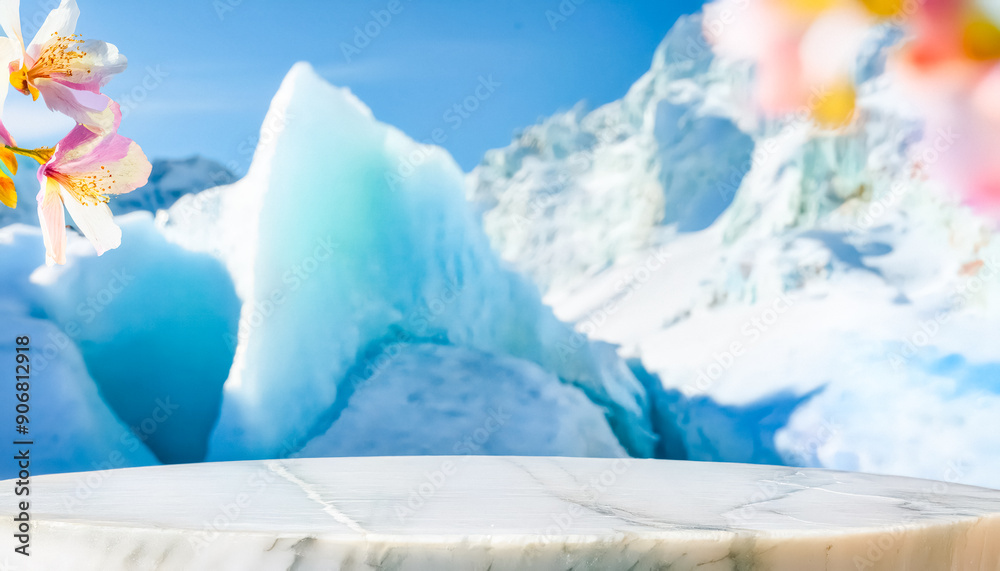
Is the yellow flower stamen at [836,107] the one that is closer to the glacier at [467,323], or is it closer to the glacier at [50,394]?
the glacier at [467,323]

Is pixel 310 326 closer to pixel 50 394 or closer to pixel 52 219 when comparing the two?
pixel 50 394

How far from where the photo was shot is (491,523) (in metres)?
0.53

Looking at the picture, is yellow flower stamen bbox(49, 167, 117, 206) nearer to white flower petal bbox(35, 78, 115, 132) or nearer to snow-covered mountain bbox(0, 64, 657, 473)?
white flower petal bbox(35, 78, 115, 132)

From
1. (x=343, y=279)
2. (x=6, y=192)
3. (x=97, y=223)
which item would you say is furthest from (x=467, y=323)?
(x=6, y=192)

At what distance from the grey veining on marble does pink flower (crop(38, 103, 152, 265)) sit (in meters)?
0.20

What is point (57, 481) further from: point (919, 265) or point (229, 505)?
point (919, 265)

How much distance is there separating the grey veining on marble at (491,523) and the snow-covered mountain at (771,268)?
131cm

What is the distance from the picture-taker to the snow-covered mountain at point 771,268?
6.46 ft

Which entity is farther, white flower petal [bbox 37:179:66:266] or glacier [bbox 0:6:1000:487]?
glacier [bbox 0:6:1000:487]

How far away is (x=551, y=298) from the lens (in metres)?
2.66

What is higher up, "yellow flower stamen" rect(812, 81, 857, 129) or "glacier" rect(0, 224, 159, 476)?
"yellow flower stamen" rect(812, 81, 857, 129)

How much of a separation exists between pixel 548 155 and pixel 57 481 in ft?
8.01

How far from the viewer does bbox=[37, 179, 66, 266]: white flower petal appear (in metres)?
0.45

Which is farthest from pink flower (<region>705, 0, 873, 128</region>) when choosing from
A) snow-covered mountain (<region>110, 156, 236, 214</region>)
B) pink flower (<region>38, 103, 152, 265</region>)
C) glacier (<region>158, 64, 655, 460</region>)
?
pink flower (<region>38, 103, 152, 265</region>)
